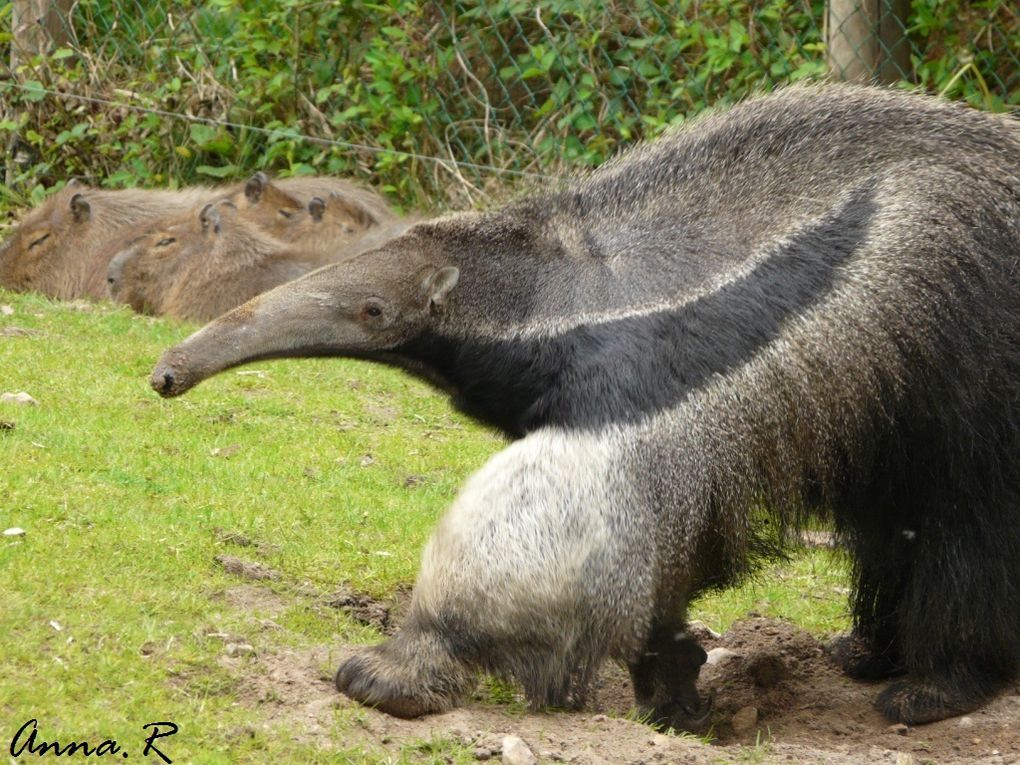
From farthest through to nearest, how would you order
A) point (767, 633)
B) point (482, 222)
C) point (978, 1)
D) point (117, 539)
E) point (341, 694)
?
point (978, 1) < point (767, 633) < point (117, 539) < point (482, 222) < point (341, 694)

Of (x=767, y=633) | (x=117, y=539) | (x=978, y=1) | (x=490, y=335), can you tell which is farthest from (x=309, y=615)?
(x=978, y=1)

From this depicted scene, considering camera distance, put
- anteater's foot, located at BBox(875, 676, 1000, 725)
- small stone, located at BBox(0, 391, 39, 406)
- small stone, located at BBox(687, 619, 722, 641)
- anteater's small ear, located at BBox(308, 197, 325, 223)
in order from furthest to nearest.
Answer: anteater's small ear, located at BBox(308, 197, 325, 223) → small stone, located at BBox(0, 391, 39, 406) → small stone, located at BBox(687, 619, 722, 641) → anteater's foot, located at BBox(875, 676, 1000, 725)

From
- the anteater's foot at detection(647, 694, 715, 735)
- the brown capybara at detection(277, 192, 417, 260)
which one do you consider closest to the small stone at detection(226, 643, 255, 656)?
the anteater's foot at detection(647, 694, 715, 735)

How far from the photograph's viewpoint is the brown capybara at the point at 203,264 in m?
11.3

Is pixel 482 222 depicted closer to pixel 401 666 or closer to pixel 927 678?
pixel 401 666

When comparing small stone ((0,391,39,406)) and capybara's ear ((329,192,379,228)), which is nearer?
small stone ((0,391,39,406))

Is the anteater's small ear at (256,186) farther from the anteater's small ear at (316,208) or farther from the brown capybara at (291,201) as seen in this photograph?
the anteater's small ear at (316,208)

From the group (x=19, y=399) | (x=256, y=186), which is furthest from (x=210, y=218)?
(x=19, y=399)

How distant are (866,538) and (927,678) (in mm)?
549

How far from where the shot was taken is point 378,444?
7.92 metres

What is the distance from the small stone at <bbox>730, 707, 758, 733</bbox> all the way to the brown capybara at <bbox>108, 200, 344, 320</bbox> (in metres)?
6.38

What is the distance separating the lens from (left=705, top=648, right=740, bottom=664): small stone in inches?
231

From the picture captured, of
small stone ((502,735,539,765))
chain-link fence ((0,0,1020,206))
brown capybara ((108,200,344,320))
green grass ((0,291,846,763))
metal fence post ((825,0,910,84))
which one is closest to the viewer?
small stone ((502,735,539,765))

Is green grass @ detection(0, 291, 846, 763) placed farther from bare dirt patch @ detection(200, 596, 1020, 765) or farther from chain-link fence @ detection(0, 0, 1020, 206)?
chain-link fence @ detection(0, 0, 1020, 206)
